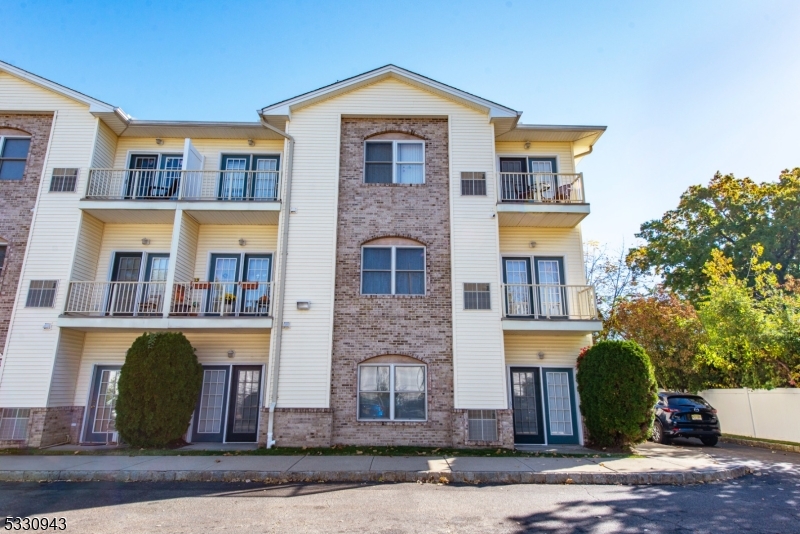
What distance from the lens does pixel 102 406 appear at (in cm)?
1278

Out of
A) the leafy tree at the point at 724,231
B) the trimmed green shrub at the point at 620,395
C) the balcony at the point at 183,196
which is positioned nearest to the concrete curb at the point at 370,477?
the trimmed green shrub at the point at 620,395

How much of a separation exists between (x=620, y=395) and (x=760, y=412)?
6994 millimetres

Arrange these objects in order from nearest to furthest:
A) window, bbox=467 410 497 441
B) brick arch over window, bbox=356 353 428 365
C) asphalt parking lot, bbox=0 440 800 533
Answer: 1. asphalt parking lot, bbox=0 440 800 533
2. window, bbox=467 410 497 441
3. brick arch over window, bbox=356 353 428 365

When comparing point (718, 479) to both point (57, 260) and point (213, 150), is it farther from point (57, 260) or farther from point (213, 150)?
point (57, 260)

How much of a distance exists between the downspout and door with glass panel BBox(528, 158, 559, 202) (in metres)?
7.33

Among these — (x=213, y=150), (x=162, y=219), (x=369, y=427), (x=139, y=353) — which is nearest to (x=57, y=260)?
(x=162, y=219)

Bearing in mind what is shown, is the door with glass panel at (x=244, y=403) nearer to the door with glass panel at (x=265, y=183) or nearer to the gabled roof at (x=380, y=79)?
the door with glass panel at (x=265, y=183)

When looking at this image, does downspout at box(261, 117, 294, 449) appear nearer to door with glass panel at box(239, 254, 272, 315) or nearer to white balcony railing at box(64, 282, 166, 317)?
door with glass panel at box(239, 254, 272, 315)

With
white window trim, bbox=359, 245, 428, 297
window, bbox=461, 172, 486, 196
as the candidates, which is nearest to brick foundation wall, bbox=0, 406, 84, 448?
white window trim, bbox=359, 245, 428, 297

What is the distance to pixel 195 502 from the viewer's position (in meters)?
6.87

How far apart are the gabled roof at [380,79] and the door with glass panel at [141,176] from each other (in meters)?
4.00

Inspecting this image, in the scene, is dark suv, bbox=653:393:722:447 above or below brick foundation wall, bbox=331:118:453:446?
below

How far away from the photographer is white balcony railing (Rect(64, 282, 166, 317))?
12516mm

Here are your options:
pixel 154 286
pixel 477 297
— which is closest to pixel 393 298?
pixel 477 297
